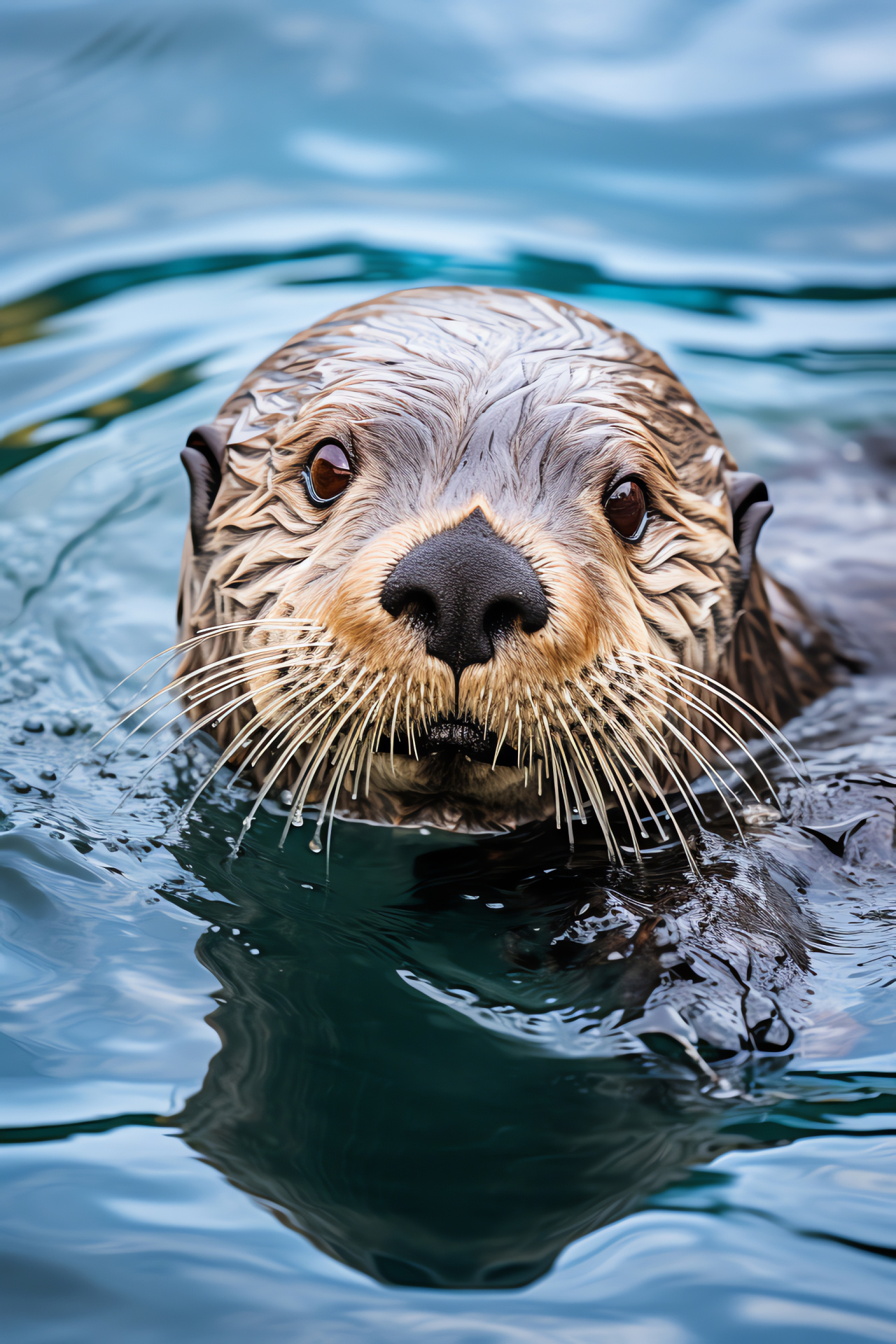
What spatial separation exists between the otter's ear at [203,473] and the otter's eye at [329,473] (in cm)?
40

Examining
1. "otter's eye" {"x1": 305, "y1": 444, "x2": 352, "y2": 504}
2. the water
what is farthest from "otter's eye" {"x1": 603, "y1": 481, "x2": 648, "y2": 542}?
the water

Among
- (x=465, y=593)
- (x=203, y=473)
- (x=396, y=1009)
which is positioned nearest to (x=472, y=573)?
(x=465, y=593)

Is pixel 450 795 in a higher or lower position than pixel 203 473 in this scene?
lower

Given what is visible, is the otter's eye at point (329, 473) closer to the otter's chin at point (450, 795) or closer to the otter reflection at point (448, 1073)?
the otter's chin at point (450, 795)

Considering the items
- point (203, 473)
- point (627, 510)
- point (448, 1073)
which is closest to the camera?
point (448, 1073)

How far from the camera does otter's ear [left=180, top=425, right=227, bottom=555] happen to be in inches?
126

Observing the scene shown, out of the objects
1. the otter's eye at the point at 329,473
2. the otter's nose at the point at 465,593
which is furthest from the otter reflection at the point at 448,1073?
the otter's eye at the point at 329,473

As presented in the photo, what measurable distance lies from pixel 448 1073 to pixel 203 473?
153cm

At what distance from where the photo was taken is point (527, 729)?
2.59m

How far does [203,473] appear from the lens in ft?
10.6

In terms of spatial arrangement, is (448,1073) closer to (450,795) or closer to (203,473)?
(450,795)

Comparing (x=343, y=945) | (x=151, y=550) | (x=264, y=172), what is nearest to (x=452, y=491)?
(x=343, y=945)

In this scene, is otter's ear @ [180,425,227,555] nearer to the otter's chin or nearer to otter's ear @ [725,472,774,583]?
the otter's chin

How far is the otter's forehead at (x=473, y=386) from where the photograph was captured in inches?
110
